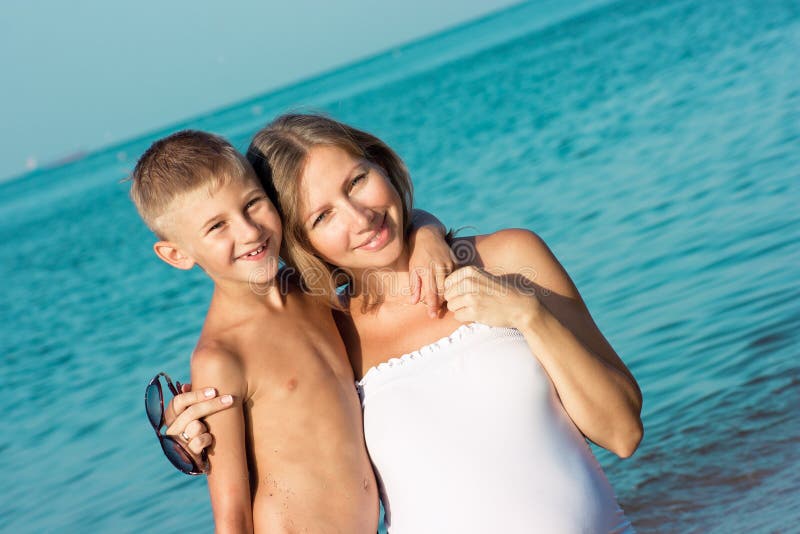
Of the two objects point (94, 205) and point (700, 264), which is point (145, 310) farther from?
point (94, 205)

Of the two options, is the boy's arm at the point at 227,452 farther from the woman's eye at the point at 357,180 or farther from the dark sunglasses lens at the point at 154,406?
the woman's eye at the point at 357,180

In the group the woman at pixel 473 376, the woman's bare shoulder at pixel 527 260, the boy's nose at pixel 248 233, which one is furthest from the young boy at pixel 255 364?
the woman's bare shoulder at pixel 527 260

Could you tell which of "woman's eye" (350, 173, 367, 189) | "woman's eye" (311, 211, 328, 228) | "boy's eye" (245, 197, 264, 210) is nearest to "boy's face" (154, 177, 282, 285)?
"boy's eye" (245, 197, 264, 210)

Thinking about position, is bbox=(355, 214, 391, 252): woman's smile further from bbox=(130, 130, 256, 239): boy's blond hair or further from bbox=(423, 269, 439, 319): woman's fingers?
bbox=(130, 130, 256, 239): boy's blond hair

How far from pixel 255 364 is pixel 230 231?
0.44 m

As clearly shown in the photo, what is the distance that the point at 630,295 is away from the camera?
7.34 metres

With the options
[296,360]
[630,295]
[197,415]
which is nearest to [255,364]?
[296,360]

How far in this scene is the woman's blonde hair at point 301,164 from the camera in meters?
3.10

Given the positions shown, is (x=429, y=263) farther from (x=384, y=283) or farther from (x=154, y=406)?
(x=154, y=406)

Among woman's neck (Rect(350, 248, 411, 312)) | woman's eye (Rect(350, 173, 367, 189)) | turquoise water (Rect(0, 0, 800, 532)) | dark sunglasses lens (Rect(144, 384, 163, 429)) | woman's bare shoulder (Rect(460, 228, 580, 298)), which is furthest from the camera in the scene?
turquoise water (Rect(0, 0, 800, 532))

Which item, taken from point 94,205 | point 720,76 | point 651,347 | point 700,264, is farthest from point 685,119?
point 94,205

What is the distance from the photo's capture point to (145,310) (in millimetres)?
13492

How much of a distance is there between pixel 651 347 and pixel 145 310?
8.83 metres

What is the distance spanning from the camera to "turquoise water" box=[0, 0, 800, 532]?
5297 mm
